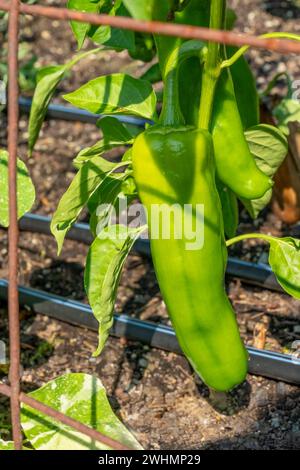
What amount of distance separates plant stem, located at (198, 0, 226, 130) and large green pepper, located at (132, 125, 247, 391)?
7cm

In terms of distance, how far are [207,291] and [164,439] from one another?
412 mm

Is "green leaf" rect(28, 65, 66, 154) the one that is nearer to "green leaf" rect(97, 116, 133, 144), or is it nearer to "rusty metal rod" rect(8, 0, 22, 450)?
"green leaf" rect(97, 116, 133, 144)

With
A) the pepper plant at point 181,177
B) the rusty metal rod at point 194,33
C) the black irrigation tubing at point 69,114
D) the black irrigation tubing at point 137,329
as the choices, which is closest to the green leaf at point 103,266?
the pepper plant at point 181,177

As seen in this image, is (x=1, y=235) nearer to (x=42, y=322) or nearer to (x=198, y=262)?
(x=42, y=322)

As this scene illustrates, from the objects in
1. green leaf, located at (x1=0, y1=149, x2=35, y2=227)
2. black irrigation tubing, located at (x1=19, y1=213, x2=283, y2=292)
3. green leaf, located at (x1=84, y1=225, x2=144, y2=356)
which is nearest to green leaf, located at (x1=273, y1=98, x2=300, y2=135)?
black irrigation tubing, located at (x1=19, y1=213, x2=283, y2=292)

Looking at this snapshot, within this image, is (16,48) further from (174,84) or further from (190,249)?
(190,249)

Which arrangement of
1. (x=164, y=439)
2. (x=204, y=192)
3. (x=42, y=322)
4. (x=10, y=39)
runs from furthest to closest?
(x=42, y=322)
(x=164, y=439)
(x=204, y=192)
(x=10, y=39)

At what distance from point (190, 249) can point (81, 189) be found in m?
0.19

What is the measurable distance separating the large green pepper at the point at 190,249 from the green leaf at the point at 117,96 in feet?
0.34

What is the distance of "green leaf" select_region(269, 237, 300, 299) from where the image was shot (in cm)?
128

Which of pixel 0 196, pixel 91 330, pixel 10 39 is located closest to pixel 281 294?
pixel 91 330

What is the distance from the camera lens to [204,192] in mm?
1173

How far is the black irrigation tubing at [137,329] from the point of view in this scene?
161cm

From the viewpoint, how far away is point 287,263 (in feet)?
4.25
